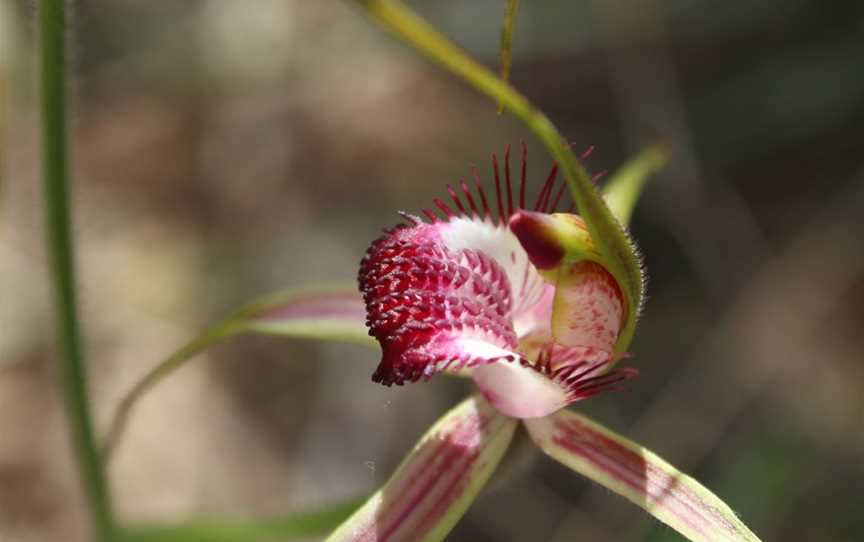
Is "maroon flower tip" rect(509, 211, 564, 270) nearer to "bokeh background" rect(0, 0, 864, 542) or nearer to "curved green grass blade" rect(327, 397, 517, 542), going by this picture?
"curved green grass blade" rect(327, 397, 517, 542)

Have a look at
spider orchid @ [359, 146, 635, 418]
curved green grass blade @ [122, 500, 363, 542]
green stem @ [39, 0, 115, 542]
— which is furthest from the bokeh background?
spider orchid @ [359, 146, 635, 418]

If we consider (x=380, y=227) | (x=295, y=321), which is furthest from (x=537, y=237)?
(x=380, y=227)

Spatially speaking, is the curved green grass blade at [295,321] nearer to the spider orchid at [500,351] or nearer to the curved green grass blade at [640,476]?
the spider orchid at [500,351]

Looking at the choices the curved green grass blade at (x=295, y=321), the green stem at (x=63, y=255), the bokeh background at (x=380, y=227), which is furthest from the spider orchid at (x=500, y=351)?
the bokeh background at (x=380, y=227)

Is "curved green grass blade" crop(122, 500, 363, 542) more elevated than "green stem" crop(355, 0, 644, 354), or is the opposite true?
"green stem" crop(355, 0, 644, 354)

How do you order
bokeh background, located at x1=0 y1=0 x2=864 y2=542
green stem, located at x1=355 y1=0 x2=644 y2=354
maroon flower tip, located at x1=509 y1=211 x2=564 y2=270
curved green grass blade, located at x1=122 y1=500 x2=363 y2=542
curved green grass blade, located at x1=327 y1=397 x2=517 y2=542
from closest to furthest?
1. green stem, located at x1=355 y1=0 x2=644 y2=354
2. maroon flower tip, located at x1=509 y1=211 x2=564 y2=270
3. curved green grass blade, located at x1=327 y1=397 x2=517 y2=542
4. curved green grass blade, located at x1=122 y1=500 x2=363 y2=542
5. bokeh background, located at x1=0 y1=0 x2=864 y2=542

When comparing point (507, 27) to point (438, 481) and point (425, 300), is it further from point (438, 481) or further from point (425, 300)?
point (438, 481)

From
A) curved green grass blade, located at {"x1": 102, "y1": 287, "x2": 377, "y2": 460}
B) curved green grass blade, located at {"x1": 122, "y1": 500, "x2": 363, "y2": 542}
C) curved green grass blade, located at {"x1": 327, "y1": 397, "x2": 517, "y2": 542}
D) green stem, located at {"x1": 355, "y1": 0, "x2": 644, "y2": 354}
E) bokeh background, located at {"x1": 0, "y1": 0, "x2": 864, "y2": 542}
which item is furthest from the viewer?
bokeh background, located at {"x1": 0, "y1": 0, "x2": 864, "y2": 542}
